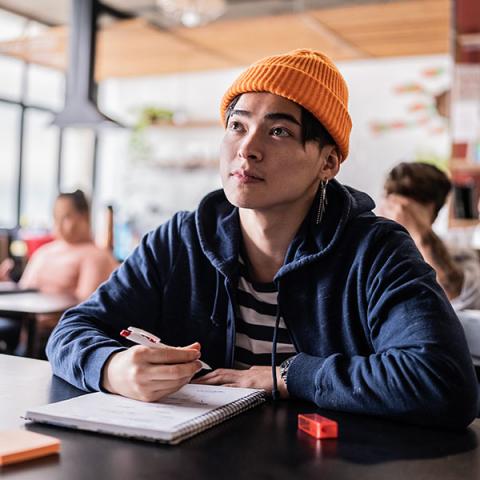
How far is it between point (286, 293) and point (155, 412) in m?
0.46

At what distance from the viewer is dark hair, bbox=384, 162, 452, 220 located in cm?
271

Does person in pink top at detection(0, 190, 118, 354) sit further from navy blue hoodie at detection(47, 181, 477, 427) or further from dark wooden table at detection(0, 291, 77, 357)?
navy blue hoodie at detection(47, 181, 477, 427)

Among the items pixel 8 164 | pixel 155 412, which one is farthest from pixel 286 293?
pixel 8 164

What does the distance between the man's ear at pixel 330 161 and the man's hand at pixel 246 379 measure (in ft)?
1.57

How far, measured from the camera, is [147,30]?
6.66m

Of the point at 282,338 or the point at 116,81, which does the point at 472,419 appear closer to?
the point at 282,338

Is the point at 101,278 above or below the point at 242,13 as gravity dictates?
below

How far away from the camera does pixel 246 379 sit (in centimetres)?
133

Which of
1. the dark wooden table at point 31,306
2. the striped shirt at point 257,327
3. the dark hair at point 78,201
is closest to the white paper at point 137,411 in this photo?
the striped shirt at point 257,327

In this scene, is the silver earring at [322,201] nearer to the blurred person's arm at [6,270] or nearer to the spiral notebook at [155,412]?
the spiral notebook at [155,412]

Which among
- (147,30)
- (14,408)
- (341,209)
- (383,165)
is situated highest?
(147,30)

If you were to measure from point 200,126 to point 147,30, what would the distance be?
8.63 ft

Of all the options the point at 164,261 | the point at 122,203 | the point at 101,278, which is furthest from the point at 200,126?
the point at 164,261

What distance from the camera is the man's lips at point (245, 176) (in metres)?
1.43
